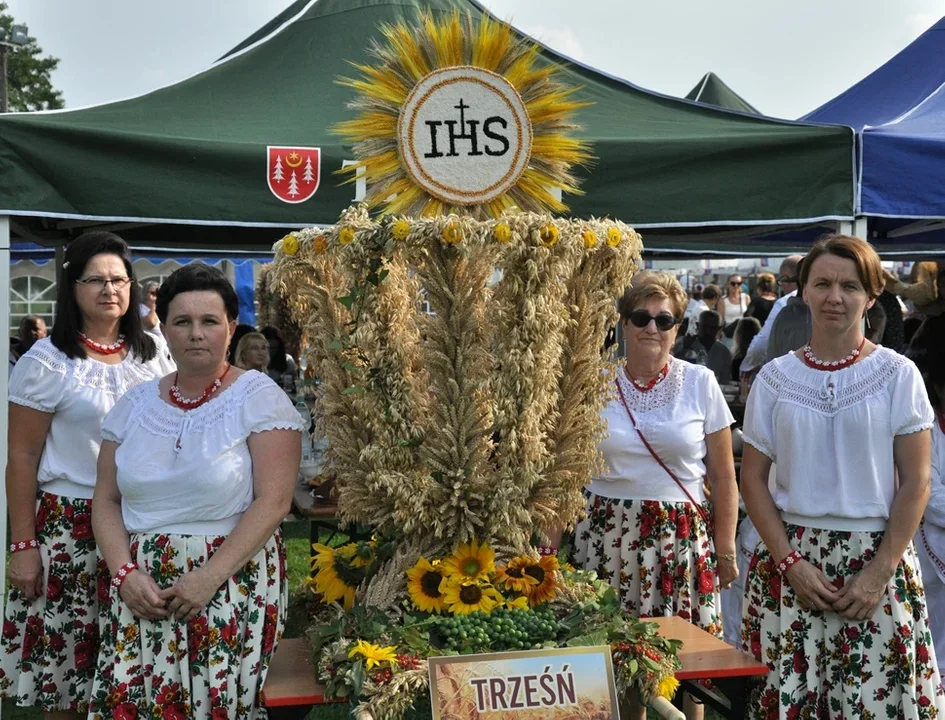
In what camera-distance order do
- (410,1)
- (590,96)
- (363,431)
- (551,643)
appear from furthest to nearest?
(410,1) → (590,96) → (363,431) → (551,643)

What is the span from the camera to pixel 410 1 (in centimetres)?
501

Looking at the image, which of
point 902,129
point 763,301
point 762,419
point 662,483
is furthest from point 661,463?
point 763,301

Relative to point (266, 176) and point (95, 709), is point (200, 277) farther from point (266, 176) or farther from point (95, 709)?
point (266, 176)

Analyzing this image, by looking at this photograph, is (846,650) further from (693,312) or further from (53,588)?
(693,312)

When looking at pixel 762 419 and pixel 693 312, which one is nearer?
pixel 762 419

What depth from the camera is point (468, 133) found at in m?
2.09

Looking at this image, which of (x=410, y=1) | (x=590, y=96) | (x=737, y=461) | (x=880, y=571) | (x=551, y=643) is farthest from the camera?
(x=737, y=461)

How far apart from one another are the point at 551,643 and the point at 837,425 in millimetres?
950

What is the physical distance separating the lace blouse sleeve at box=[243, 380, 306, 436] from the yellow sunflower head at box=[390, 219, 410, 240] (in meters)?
0.66

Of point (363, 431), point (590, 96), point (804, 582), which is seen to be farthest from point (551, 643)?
point (590, 96)

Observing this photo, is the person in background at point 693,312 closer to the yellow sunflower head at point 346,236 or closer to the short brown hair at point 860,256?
the short brown hair at point 860,256

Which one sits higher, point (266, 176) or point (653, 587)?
point (266, 176)

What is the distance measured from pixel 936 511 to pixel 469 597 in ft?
7.21

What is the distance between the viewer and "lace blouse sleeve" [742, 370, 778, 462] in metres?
2.54
